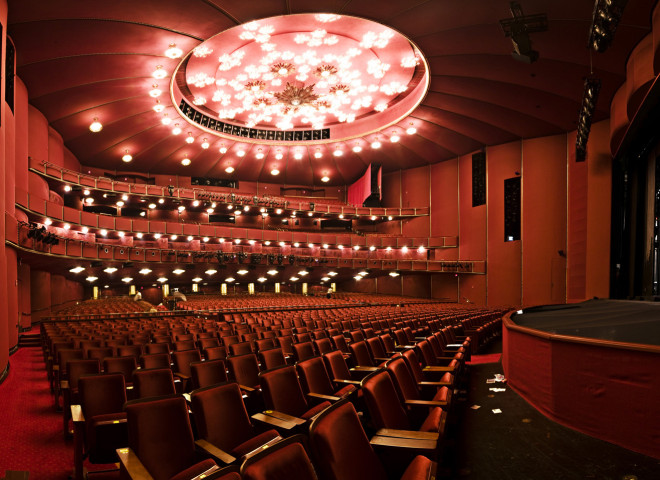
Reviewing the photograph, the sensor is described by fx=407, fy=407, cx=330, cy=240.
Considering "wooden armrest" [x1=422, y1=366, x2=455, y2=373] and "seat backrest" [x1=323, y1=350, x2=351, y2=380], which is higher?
"seat backrest" [x1=323, y1=350, x2=351, y2=380]

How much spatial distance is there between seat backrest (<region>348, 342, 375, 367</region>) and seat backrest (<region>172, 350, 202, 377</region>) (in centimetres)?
171

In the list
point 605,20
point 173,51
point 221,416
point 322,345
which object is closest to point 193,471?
point 221,416

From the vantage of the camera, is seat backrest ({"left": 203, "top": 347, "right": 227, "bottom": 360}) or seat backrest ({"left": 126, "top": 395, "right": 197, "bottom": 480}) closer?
seat backrest ({"left": 126, "top": 395, "right": 197, "bottom": 480})

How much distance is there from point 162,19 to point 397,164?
17972 millimetres

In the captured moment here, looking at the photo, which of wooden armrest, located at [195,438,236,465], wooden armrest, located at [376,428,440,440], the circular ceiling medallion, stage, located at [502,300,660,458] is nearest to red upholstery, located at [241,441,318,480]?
wooden armrest, located at [195,438,236,465]

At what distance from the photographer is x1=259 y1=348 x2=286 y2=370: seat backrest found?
13.1ft

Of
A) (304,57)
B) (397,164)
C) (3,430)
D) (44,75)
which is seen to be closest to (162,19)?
(44,75)

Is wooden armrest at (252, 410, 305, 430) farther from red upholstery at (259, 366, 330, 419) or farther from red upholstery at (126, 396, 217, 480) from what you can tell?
red upholstery at (126, 396, 217, 480)

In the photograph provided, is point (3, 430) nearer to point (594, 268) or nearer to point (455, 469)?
point (455, 469)

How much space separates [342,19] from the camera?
12.9 metres

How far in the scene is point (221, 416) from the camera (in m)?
2.40

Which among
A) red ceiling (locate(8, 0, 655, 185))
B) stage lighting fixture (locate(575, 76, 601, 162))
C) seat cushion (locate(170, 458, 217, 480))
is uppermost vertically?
red ceiling (locate(8, 0, 655, 185))

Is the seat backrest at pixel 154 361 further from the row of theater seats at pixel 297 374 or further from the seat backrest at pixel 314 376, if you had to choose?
the seat backrest at pixel 314 376

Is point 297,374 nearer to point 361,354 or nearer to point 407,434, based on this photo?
point 407,434
